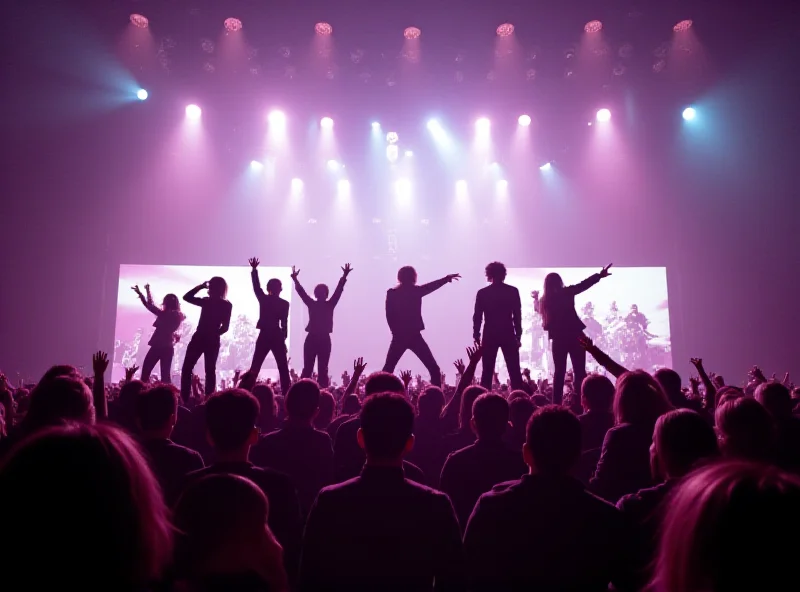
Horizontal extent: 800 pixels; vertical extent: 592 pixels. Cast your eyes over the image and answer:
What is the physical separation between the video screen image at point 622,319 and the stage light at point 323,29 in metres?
8.27

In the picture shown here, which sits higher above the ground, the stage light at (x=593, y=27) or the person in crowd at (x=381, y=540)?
the stage light at (x=593, y=27)

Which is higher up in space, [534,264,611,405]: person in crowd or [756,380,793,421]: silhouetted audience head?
[534,264,611,405]: person in crowd

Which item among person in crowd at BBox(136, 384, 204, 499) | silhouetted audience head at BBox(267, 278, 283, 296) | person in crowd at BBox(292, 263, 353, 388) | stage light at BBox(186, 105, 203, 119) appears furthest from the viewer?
stage light at BBox(186, 105, 203, 119)

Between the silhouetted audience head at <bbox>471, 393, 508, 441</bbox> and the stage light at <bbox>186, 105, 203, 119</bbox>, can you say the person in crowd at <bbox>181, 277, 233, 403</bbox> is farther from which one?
the stage light at <bbox>186, 105, 203, 119</bbox>

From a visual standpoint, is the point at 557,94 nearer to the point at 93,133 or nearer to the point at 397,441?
the point at 93,133

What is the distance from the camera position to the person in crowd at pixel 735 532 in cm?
93

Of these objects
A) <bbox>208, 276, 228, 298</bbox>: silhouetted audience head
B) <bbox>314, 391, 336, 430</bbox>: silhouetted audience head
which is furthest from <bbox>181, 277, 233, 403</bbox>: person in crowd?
<bbox>314, 391, 336, 430</bbox>: silhouetted audience head

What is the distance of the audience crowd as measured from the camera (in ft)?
3.34

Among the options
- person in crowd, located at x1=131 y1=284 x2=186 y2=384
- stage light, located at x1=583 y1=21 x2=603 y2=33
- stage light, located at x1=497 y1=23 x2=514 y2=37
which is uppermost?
stage light, located at x1=497 y1=23 x2=514 y2=37

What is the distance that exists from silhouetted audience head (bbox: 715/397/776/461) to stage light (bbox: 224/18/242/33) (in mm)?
14669

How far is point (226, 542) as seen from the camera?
139 centimetres

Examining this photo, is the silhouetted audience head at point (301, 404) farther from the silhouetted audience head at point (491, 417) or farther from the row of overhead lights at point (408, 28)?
the row of overhead lights at point (408, 28)

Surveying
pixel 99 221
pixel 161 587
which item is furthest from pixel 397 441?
pixel 99 221

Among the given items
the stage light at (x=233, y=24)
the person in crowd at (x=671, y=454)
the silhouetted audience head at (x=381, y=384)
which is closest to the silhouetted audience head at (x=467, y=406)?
the silhouetted audience head at (x=381, y=384)
